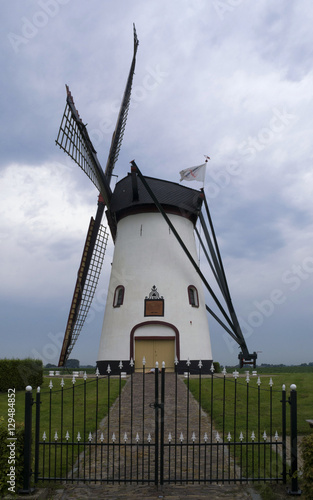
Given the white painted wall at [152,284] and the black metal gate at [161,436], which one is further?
the white painted wall at [152,284]

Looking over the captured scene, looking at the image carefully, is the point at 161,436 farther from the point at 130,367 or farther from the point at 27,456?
the point at 130,367

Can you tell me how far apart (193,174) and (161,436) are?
1782cm

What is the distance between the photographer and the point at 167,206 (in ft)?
82.2

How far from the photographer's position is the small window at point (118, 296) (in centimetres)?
2422

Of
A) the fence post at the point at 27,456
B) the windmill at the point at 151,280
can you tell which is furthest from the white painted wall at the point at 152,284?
the fence post at the point at 27,456

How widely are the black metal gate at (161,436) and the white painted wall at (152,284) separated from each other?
105 inches

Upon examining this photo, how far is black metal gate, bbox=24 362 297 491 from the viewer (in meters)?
7.98

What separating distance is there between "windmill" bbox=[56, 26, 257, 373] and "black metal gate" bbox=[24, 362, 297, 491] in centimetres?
224

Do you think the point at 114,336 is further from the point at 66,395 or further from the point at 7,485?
the point at 7,485

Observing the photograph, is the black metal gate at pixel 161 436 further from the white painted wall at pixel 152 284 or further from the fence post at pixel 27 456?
the white painted wall at pixel 152 284

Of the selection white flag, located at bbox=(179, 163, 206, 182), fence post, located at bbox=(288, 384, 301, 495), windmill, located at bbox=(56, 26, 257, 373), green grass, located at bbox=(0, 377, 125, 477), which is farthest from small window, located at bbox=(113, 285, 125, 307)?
fence post, located at bbox=(288, 384, 301, 495)

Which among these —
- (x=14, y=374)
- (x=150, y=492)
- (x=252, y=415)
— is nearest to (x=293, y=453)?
(x=150, y=492)

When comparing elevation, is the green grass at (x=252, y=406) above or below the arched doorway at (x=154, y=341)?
below

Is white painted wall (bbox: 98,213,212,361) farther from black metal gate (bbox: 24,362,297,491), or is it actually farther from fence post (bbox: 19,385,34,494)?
fence post (bbox: 19,385,34,494)
